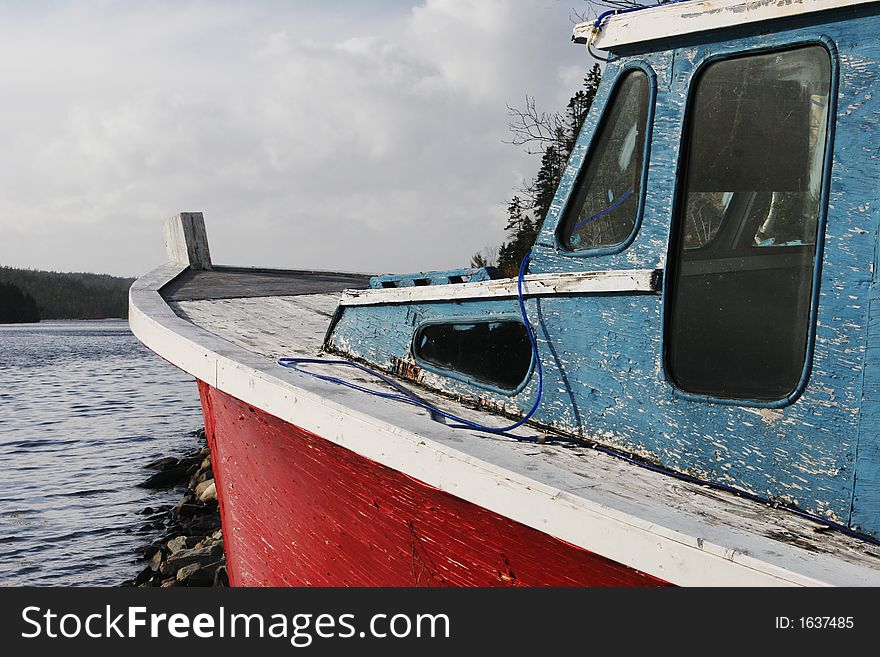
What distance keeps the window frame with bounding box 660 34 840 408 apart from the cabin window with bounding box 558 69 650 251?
15 centimetres

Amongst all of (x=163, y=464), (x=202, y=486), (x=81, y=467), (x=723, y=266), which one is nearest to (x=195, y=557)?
(x=202, y=486)

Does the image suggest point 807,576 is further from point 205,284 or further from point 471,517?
point 205,284

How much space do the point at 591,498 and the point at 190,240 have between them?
734 centimetres

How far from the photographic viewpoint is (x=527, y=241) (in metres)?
23.3

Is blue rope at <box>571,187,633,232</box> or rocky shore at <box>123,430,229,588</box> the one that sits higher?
blue rope at <box>571,187,633,232</box>

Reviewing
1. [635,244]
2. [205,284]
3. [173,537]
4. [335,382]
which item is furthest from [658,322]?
[173,537]

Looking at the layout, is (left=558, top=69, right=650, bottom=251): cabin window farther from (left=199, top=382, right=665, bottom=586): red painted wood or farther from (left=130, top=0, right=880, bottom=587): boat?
(left=199, top=382, right=665, bottom=586): red painted wood

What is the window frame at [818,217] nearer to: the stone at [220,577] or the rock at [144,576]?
the stone at [220,577]

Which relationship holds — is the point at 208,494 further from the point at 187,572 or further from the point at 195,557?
the point at 187,572

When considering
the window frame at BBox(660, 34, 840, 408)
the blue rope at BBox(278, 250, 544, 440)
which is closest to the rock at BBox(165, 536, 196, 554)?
the blue rope at BBox(278, 250, 544, 440)

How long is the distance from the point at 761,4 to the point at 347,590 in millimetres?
2426

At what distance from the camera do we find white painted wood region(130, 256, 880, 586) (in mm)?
1968

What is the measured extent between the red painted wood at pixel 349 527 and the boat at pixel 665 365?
0.01m

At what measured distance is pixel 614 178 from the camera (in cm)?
287
